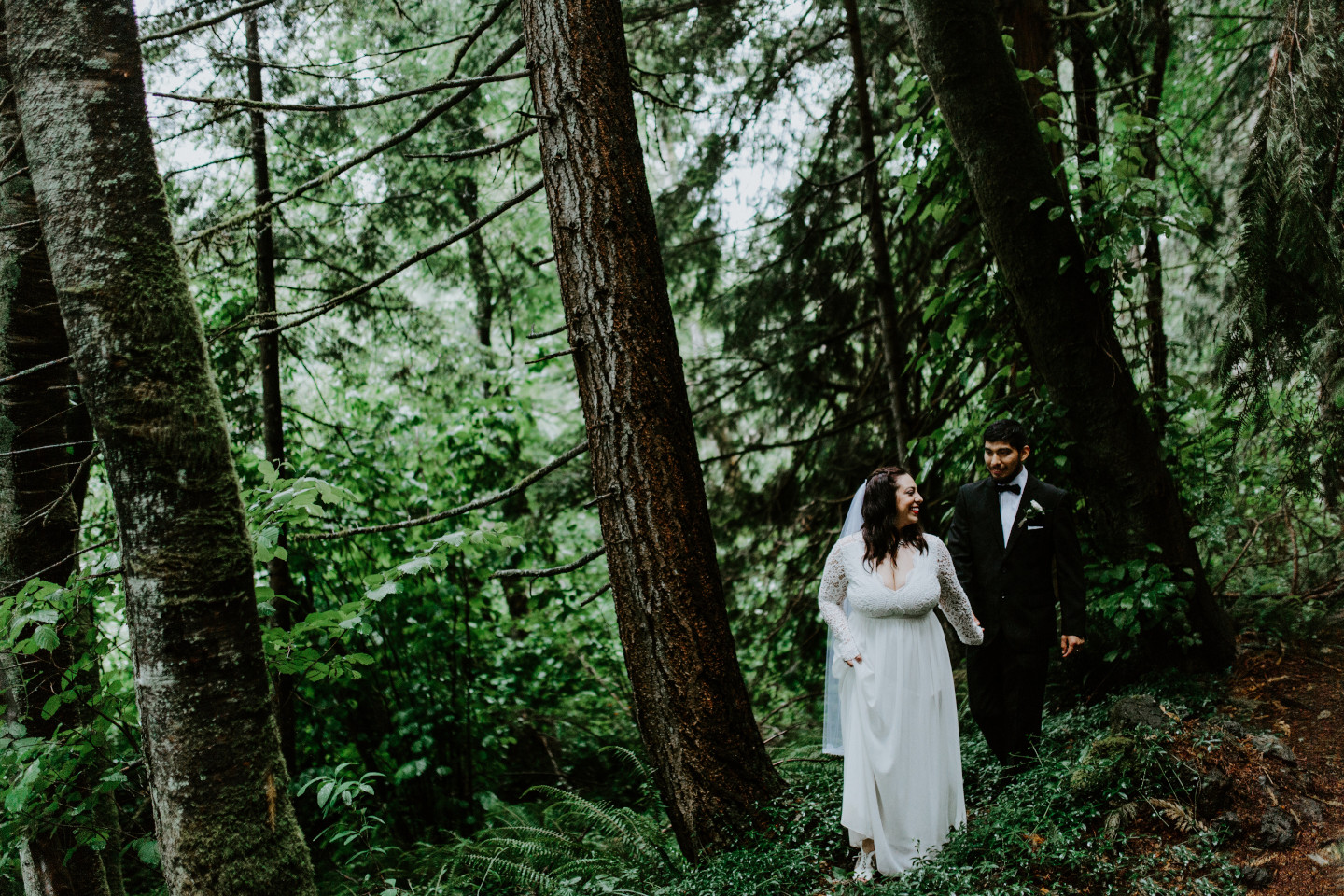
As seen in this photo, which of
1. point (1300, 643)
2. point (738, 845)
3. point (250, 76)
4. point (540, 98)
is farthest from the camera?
point (250, 76)

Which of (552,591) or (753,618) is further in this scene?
(753,618)

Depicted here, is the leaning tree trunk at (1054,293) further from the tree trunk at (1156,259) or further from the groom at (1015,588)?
the groom at (1015,588)

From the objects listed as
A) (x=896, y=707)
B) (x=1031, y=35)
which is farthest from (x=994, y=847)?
(x=1031, y=35)

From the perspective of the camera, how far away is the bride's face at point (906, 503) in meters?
4.48

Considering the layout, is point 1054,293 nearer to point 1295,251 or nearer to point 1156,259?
point 1295,251

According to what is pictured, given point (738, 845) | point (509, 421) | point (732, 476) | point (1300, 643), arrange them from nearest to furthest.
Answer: point (738, 845) → point (1300, 643) → point (509, 421) → point (732, 476)

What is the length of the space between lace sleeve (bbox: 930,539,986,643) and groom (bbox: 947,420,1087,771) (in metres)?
0.31

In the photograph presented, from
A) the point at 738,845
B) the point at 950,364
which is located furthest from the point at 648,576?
the point at 950,364

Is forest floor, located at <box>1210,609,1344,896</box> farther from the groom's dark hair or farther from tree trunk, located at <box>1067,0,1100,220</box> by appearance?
tree trunk, located at <box>1067,0,1100,220</box>

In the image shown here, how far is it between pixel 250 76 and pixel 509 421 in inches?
145

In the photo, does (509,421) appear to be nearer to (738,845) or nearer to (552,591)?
(552,591)

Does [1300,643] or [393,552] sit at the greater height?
[393,552]

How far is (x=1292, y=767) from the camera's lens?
438 cm

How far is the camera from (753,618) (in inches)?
345
